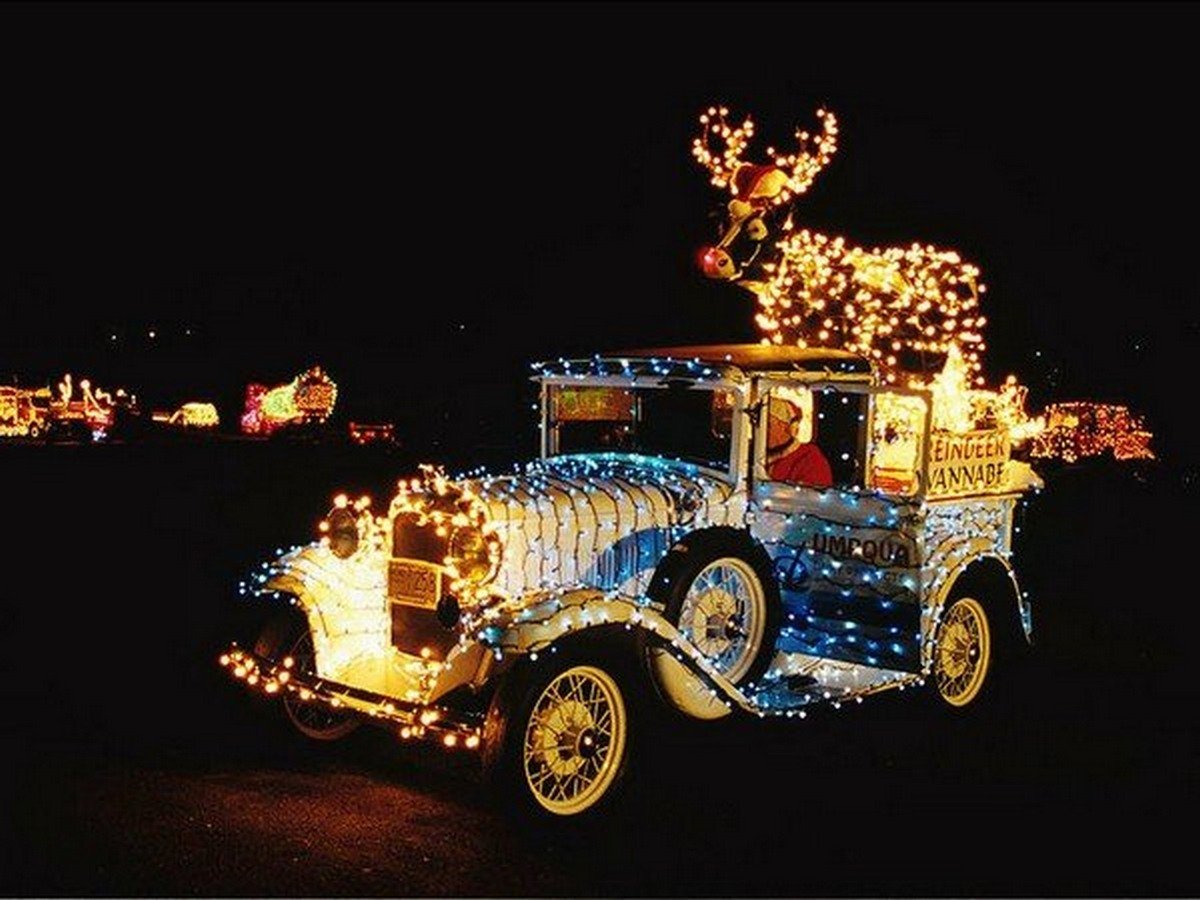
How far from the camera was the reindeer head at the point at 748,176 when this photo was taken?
1034cm

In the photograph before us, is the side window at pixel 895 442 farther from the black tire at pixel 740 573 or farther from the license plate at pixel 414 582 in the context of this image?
the license plate at pixel 414 582

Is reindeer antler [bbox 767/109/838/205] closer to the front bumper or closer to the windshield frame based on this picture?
the windshield frame

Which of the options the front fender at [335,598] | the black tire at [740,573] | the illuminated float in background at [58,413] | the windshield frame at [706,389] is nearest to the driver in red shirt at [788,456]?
the windshield frame at [706,389]

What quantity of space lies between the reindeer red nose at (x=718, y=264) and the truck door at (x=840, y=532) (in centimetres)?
212

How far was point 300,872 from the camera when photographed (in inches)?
208

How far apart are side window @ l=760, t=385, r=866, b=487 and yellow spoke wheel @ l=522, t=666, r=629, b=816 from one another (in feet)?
7.40

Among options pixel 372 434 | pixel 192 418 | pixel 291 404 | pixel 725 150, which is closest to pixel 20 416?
pixel 192 418

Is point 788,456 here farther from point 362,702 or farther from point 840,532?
point 362,702

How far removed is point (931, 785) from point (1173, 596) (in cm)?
791

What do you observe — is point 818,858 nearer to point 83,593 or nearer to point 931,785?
point 931,785

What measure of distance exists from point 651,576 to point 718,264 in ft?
12.1

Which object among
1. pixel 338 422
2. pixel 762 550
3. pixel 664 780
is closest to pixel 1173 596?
pixel 762 550

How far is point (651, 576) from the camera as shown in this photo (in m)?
7.38

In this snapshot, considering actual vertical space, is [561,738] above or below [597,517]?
below
